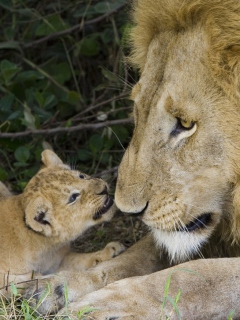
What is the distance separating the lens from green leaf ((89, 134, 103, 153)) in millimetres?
5277

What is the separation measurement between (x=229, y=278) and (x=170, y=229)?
306 mm

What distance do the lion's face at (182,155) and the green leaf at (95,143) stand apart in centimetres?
176

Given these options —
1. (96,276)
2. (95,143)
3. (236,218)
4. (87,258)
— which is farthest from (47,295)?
(95,143)

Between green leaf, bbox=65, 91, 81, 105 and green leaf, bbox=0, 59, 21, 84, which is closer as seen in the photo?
green leaf, bbox=0, 59, 21, 84

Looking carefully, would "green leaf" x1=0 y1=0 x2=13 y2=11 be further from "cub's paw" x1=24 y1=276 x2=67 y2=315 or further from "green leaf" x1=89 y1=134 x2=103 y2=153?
"cub's paw" x1=24 y1=276 x2=67 y2=315

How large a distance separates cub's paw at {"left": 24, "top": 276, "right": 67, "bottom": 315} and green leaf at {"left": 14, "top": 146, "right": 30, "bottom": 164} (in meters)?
1.57

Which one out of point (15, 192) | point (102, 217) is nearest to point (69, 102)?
point (15, 192)

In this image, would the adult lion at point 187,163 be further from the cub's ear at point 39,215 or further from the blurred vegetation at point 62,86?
the blurred vegetation at point 62,86

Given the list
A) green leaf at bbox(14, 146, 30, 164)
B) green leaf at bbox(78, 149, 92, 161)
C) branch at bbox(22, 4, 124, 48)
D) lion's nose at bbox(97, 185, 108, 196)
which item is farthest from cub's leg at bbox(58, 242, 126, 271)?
branch at bbox(22, 4, 124, 48)

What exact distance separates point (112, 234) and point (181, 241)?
1.34m

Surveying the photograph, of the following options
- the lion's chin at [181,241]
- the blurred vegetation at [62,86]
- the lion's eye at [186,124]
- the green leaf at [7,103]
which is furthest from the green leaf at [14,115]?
the lion's eye at [186,124]

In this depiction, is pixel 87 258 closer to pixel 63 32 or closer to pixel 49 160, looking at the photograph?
pixel 49 160

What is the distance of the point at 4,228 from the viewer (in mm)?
3812

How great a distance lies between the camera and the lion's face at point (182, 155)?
3328 millimetres
